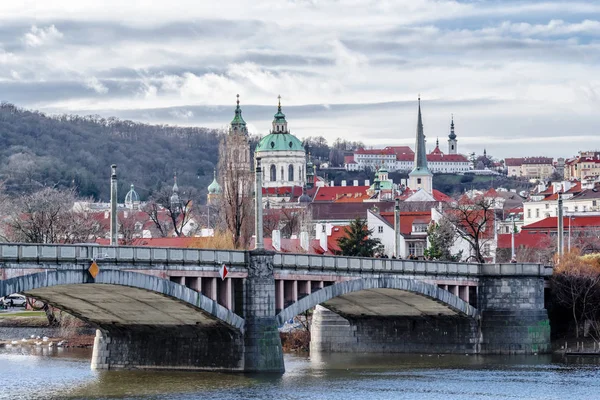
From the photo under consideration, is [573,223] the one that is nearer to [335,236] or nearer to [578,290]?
[335,236]

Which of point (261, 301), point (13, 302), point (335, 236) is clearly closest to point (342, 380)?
point (261, 301)

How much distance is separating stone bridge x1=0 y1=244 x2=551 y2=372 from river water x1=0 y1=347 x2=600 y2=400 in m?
1.59

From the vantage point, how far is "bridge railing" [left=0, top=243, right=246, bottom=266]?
57.7 meters

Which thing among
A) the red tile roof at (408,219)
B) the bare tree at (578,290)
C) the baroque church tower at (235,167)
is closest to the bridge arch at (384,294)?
the bare tree at (578,290)

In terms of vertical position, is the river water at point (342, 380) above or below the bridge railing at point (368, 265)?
below

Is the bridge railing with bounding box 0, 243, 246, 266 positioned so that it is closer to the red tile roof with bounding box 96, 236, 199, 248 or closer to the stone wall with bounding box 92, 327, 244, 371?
the stone wall with bounding box 92, 327, 244, 371

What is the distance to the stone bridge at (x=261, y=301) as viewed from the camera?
61.8m

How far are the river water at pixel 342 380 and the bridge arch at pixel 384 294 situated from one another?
2.85 meters

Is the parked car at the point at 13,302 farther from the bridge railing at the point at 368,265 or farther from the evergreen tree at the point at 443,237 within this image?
the bridge railing at the point at 368,265

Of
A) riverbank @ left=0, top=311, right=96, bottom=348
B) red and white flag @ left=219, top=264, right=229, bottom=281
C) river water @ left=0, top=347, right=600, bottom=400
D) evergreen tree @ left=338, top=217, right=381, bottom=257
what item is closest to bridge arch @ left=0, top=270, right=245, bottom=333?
red and white flag @ left=219, top=264, right=229, bottom=281

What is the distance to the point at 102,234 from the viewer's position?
474 ft

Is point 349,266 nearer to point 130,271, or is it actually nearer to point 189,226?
point 130,271

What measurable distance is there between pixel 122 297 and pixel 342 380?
11949mm

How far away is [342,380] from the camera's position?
235 feet
